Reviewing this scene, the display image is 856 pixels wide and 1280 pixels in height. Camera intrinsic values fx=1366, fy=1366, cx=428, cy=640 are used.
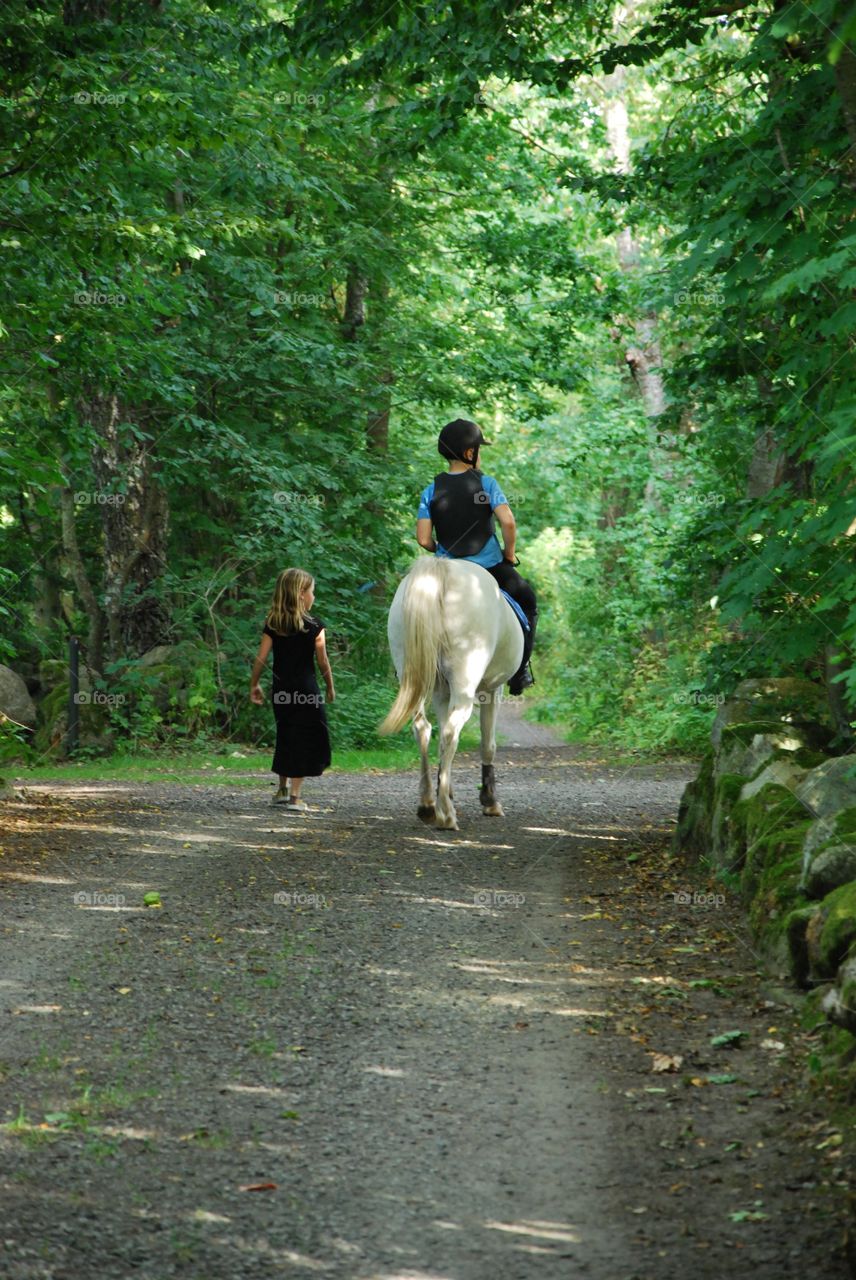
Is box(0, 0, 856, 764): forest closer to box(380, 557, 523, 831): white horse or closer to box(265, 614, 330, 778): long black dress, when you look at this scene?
box(380, 557, 523, 831): white horse

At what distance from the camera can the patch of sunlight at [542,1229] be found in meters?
3.85

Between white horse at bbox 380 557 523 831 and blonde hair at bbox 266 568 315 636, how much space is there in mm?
1603

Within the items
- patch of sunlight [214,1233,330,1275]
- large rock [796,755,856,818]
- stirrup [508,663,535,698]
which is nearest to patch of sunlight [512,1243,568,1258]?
patch of sunlight [214,1233,330,1275]

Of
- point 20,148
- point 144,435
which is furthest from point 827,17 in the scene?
point 144,435

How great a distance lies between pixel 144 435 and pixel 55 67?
10.0 meters

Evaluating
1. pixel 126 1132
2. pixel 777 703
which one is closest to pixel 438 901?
pixel 777 703

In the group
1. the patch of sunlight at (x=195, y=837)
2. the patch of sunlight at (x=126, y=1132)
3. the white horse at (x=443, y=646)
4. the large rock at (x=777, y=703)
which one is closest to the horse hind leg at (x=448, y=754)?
the white horse at (x=443, y=646)

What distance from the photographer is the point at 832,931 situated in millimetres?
5285

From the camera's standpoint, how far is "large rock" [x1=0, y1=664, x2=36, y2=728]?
20.7m

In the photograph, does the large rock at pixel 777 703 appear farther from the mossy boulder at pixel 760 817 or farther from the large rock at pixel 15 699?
the large rock at pixel 15 699

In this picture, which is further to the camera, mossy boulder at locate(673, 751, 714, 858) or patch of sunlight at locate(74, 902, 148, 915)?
mossy boulder at locate(673, 751, 714, 858)

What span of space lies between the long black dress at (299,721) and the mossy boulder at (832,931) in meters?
7.10

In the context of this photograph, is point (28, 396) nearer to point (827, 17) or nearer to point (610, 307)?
point (610, 307)

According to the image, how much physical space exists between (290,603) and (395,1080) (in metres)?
7.66
